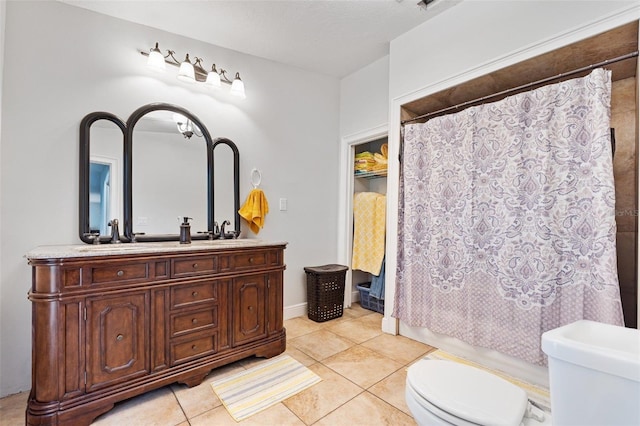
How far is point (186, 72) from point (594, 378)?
2.79 metres

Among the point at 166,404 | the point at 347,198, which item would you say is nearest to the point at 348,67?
the point at 347,198

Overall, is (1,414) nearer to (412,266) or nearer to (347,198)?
(412,266)

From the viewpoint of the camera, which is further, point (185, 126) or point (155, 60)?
point (185, 126)

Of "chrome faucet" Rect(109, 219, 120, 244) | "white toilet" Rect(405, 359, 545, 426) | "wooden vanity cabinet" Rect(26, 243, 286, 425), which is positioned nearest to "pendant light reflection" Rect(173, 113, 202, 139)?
"chrome faucet" Rect(109, 219, 120, 244)

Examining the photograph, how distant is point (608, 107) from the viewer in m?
1.51

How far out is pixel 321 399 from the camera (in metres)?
1.68

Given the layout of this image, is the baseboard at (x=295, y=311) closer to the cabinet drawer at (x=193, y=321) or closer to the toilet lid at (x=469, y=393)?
the cabinet drawer at (x=193, y=321)

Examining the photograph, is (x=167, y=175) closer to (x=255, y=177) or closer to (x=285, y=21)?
(x=255, y=177)

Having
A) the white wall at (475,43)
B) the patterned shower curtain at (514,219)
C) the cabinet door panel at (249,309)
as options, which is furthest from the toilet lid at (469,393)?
the cabinet door panel at (249,309)

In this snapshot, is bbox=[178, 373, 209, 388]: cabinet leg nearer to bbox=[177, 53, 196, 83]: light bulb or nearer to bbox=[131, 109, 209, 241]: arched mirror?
bbox=[131, 109, 209, 241]: arched mirror

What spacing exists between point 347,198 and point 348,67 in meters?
1.42

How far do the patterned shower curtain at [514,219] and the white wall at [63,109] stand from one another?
1.47m

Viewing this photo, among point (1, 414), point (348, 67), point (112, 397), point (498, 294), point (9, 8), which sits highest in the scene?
point (348, 67)

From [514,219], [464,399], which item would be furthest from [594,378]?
→ [514,219]
